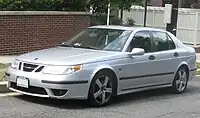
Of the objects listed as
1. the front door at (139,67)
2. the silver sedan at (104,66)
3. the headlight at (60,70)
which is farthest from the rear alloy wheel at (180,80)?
the headlight at (60,70)

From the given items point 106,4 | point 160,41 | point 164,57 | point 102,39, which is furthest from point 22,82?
point 106,4

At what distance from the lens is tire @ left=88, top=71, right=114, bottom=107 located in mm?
8148

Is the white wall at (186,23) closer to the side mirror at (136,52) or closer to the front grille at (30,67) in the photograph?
the side mirror at (136,52)

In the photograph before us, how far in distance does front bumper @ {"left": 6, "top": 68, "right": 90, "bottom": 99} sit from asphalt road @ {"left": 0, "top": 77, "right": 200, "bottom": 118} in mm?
254

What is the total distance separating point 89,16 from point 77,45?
300 inches

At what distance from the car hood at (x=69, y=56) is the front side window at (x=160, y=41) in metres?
1.36

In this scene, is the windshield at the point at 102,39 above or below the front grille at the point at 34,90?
above

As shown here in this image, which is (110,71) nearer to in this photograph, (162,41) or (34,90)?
(34,90)

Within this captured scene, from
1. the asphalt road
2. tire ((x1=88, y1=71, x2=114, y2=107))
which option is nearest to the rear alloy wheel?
the asphalt road

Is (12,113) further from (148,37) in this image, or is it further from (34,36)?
(34,36)

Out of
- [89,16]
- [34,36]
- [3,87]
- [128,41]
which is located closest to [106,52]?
[128,41]

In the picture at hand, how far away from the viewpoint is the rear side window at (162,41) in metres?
9.81

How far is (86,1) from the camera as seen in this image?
687 inches

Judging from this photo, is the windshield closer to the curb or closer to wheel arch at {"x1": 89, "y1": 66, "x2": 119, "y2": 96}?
wheel arch at {"x1": 89, "y1": 66, "x2": 119, "y2": 96}
